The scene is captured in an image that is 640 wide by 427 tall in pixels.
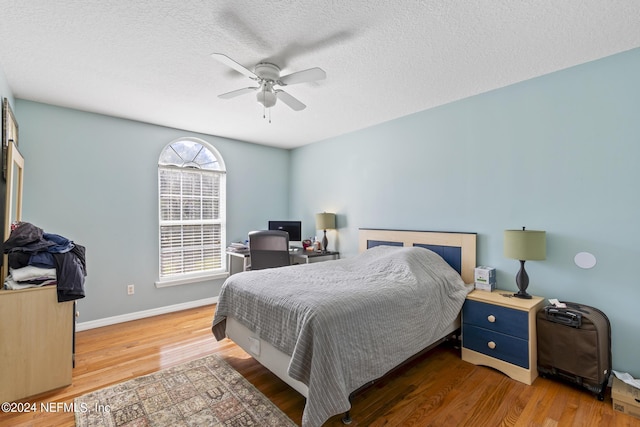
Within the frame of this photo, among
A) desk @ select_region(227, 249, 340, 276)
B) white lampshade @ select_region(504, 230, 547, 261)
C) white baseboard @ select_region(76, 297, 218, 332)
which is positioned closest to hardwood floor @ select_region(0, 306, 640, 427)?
white baseboard @ select_region(76, 297, 218, 332)

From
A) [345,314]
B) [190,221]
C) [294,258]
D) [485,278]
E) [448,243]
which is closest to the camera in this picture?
[345,314]

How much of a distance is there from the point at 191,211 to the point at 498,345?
401 centimetres

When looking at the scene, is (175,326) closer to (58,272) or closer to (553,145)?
(58,272)

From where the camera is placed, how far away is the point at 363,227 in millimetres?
3955

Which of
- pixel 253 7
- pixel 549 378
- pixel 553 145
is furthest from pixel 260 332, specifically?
pixel 553 145

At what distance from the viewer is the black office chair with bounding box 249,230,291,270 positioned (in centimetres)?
353

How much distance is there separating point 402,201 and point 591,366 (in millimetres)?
2139

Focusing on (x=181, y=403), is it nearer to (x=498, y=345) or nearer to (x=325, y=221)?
(x=498, y=345)

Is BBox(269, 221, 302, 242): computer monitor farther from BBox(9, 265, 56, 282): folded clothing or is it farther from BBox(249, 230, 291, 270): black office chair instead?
BBox(9, 265, 56, 282): folded clothing

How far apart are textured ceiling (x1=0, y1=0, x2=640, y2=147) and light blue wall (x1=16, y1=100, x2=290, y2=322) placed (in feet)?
1.15

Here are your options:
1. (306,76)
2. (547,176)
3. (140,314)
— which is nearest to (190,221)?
(140,314)

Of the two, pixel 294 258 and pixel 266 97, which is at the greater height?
pixel 266 97

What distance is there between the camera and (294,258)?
426 cm

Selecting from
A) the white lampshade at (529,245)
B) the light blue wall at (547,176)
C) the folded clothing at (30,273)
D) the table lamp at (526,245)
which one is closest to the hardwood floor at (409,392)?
the light blue wall at (547,176)
